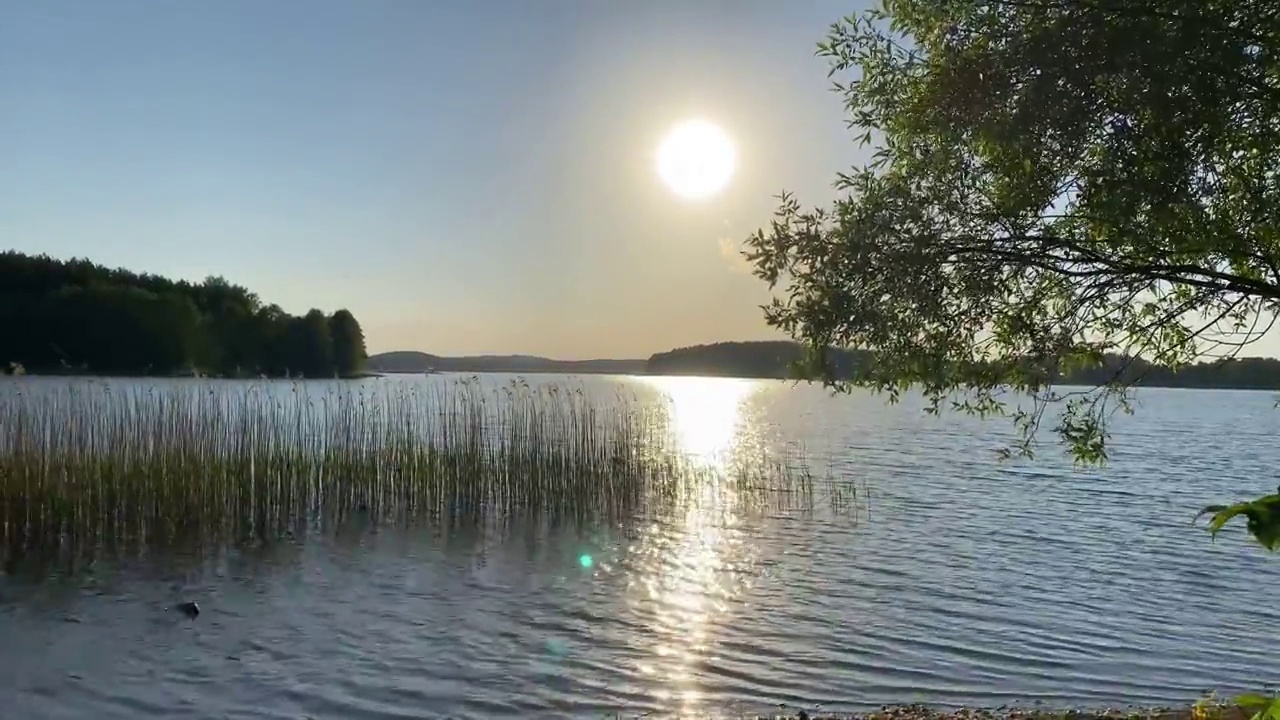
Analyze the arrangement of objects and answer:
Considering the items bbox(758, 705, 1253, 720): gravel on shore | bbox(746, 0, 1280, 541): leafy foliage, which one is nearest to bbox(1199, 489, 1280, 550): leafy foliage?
bbox(746, 0, 1280, 541): leafy foliage

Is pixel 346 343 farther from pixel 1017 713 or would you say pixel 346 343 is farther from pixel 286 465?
pixel 1017 713

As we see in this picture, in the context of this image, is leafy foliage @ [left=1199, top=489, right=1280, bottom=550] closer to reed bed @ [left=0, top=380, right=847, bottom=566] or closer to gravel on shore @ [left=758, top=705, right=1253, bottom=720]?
gravel on shore @ [left=758, top=705, right=1253, bottom=720]

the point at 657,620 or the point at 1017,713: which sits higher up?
the point at 1017,713

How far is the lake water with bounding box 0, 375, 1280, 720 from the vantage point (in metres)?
7.79

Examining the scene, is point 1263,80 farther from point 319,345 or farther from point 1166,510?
point 319,345

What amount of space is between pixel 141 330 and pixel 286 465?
42543mm

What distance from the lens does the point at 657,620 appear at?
33.0 ft

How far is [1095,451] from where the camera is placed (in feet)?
18.8

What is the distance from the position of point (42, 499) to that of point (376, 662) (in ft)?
22.7

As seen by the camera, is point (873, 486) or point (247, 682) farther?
point (873, 486)

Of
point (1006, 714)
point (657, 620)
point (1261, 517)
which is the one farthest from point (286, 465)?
point (1261, 517)

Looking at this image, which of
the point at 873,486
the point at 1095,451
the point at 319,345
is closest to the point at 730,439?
the point at 873,486

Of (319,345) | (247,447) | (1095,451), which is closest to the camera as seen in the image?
(1095,451)

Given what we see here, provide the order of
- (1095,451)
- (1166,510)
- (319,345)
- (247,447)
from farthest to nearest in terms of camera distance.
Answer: (319,345) → (1166,510) → (247,447) → (1095,451)
